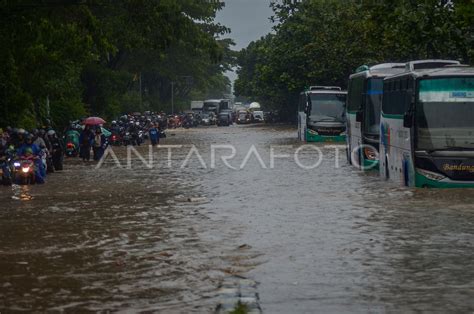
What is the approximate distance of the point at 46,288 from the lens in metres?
10.1

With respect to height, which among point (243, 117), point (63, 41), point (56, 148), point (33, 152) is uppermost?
point (63, 41)

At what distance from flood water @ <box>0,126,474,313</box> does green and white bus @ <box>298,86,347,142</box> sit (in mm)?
21311

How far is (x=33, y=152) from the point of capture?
23906 mm

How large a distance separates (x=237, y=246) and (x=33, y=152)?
12.1 metres

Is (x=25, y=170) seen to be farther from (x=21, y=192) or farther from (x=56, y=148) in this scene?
(x=56, y=148)

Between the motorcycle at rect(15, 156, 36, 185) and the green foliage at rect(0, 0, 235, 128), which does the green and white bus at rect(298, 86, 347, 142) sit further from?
the motorcycle at rect(15, 156, 36, 185)

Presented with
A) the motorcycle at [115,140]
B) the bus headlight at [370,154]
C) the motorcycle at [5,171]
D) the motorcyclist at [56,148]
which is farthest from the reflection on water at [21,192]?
the motorcycle at [115,140]

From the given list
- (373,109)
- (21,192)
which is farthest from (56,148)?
(373,109)

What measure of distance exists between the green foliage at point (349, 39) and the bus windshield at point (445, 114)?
2.09 m

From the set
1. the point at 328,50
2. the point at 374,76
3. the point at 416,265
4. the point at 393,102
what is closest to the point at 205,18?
the point at 328,50

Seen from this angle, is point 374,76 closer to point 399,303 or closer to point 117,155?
point 117,155

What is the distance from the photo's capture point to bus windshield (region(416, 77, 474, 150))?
19.7 meters

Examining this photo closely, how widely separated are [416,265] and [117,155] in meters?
28.3

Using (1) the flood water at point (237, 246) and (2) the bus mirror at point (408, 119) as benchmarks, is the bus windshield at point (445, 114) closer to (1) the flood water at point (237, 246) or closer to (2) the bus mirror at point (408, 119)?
(2) the bus mirror at point (408, 119)
